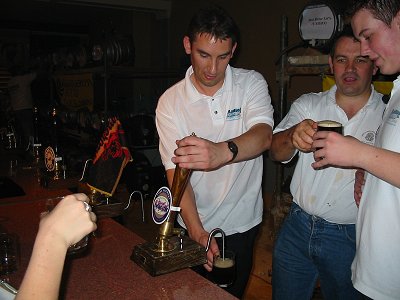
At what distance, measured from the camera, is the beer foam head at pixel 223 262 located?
1570 millimetres

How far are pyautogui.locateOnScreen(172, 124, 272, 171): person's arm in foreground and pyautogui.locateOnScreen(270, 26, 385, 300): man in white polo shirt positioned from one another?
0.39 feet

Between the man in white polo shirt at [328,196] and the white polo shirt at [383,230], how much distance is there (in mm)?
375

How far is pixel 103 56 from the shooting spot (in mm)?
5363

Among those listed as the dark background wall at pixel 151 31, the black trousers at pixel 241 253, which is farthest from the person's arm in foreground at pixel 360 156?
the dark background wall at pixel 151 31

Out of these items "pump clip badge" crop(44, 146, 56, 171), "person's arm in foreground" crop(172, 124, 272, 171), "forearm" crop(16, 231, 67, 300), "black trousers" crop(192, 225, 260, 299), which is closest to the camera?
"forearm" crop(16, 231, 67, 300)

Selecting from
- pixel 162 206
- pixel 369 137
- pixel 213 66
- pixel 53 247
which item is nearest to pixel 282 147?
pixel 369 137

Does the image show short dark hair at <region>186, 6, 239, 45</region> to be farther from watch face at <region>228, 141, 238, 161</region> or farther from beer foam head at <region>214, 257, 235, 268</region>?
beer foam head at <region>214, 257, 235, 268</region>

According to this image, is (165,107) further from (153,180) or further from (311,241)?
(153,180)

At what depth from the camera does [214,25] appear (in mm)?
1929

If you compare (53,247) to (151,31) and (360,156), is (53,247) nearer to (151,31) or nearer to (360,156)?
(360,156)

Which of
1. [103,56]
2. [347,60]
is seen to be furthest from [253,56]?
[347,60]

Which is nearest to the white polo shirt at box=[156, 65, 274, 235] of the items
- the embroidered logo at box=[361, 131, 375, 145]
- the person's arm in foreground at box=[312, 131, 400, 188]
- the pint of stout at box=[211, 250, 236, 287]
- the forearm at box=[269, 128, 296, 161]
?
the forearm at box=[269, 128, 296, 161]

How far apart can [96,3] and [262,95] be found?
5769mm

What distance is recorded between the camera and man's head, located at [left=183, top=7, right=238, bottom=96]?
1943 mm
